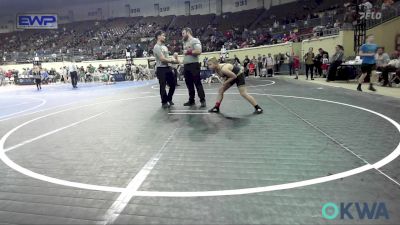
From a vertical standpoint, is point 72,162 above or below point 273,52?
below

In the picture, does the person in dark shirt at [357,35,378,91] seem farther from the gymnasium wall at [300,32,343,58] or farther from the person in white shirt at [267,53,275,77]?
the person in white shirt at [267,53,275,77]

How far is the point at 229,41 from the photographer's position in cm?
3212

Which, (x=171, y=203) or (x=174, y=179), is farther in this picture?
(x=174, y=179)

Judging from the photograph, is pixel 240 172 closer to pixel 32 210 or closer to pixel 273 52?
pixel 32 210

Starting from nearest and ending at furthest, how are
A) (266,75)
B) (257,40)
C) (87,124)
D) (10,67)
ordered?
(87,124) → (266,75) → (257,40) → (10,67)

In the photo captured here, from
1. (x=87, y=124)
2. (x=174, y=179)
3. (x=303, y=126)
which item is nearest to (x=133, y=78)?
(x=87, y=124)

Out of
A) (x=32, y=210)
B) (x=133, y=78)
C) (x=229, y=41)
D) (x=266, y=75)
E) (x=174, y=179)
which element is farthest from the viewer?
(x=229, y=41)

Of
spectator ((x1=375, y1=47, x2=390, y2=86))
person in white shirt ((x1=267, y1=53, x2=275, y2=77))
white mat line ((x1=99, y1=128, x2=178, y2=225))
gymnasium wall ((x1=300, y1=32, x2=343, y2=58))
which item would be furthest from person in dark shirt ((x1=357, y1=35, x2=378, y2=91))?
person in white shirt ((x1=267, y1=53, x2=275, y2=77))

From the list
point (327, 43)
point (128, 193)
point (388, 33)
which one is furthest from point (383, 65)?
point (128, 193)

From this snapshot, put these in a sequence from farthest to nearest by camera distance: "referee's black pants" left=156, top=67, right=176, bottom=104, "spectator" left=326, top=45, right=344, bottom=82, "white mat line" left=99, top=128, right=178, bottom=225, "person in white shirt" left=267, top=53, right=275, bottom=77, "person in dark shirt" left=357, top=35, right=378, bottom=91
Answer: "person in white shirt" left=267, top=53, right=275, bottom=77
"spectator" left=326, top=45, right=344, bottom=82
"person in dark shirt" left=357, top=35, right=378, bottom=91
"referee's black pants" left=156, top=67, right=176, bottom=104
"white mat line" left=99, top=128, right=178, bottom=225

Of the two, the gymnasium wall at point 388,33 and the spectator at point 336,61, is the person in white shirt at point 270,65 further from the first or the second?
the spectator at point 336,61

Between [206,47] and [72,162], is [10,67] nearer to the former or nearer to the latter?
[206,47]

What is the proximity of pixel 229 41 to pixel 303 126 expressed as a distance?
2809cm

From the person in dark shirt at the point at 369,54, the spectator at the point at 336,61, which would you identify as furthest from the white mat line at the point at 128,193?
the spectator at the point at 336,61
